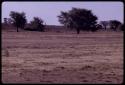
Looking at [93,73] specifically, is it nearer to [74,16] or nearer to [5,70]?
[5,70]

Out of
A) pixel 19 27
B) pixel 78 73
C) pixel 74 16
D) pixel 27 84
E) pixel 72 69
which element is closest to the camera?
pixel 27 84

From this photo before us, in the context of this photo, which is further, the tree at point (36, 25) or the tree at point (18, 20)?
the tree at point (36, 25)

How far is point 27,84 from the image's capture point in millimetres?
9359

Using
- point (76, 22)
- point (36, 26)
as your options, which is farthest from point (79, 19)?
point (36, 26)

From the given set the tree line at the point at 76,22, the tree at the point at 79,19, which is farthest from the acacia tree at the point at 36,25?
the tree at the point at 79,19

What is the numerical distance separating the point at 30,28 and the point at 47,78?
52.0m

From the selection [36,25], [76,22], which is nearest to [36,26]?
[36,25]

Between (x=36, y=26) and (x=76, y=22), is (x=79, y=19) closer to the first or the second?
(x=76, y=22)

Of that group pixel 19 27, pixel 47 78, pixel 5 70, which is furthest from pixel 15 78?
pixel 19 27

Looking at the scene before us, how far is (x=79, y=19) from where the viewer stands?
6272 centimetres

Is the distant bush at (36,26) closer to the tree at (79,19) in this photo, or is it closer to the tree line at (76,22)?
the tree line at (76,22)

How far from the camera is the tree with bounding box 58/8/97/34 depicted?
6028 cm

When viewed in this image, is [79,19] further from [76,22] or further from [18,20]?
[18,20]

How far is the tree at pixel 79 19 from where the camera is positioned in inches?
2373
